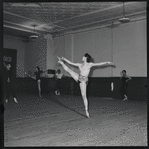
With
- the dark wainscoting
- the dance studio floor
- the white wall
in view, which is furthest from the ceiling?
the dance studio floor

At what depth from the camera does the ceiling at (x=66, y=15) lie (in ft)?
23.3

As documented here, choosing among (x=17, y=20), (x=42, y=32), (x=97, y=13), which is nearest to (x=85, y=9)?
(x=97, y=13)

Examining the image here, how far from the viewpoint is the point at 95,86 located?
A: 32.4ft

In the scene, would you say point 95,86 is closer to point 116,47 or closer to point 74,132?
point 116,47

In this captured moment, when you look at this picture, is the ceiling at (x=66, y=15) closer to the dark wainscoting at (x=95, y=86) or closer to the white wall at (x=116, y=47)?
the white wall at (x=116, y=47)

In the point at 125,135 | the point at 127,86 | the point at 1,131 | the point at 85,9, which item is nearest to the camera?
the point at 1,131

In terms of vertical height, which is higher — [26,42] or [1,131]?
[26,42]

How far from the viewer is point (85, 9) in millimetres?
7523

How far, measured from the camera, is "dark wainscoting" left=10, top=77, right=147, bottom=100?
8.27 metres

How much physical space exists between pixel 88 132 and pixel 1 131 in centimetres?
190

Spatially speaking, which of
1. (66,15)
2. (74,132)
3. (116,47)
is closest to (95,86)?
(116,47)

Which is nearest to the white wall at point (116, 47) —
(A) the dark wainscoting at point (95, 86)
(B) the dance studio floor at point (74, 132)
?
(A) the dark wainscoting at point (95, 86)

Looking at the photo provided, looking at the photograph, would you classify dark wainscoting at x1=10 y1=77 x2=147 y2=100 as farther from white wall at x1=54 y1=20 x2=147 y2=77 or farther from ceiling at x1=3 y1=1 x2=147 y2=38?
ceiling at x1=3 y1=1 x2=147 y2=38

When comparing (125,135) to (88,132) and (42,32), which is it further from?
(42,32)
